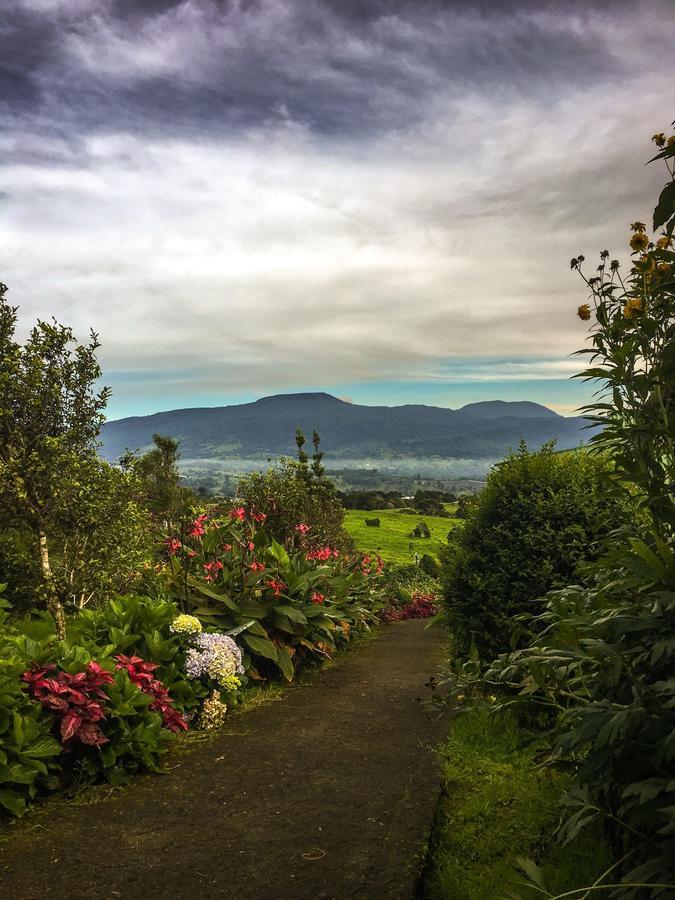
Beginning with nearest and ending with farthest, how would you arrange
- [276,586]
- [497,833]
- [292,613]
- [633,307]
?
[633,307]
[497,833]
[292,613]
[276,586]

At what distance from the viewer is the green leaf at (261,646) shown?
7168 millimetres

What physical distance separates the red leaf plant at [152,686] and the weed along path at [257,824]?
284 mm

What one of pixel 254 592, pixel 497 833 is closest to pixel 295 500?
pixel 254 592

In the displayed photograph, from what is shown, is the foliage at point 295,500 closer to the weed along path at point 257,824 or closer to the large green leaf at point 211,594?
the large green leaf at point 211,594

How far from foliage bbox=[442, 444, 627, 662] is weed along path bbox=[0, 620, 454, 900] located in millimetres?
1058

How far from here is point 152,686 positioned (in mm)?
5125

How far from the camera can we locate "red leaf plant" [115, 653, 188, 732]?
5031 millimetres

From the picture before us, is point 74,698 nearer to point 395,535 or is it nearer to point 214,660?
A: point 214,660

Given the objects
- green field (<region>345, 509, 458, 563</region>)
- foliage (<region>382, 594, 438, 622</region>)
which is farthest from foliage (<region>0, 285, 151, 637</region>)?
green field (<region>345, 509, 458, 563</region>)

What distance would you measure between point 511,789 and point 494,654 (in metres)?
1.75

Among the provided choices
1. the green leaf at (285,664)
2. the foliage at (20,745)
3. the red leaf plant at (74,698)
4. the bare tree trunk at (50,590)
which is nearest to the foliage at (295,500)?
the green leaf at (285,664)

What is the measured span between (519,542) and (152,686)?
11.5ft

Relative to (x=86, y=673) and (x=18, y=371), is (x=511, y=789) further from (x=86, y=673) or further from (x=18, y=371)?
(x=18, y=371)

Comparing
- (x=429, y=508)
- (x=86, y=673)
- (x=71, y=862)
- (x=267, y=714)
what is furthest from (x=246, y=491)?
(x=429, y=508)
